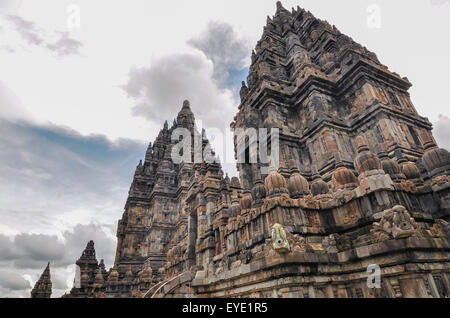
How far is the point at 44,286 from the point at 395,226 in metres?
47.7

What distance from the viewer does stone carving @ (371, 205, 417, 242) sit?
487cm

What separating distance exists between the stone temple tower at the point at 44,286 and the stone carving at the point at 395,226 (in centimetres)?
4513

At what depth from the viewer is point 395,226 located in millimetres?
4996

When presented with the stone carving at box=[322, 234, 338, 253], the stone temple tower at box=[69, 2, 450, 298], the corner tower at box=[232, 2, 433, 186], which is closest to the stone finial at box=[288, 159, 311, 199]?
the stone temple tower at box=[69, 2, 450, 298]

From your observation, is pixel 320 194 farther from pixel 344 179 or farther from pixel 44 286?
pixel 44 286

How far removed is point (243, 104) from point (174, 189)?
22128mm

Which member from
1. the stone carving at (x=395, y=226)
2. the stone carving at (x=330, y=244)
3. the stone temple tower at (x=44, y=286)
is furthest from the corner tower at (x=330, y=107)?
the stone temple tower at (x=44, y=286)

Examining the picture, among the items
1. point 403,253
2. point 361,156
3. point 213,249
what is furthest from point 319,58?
point 403,253

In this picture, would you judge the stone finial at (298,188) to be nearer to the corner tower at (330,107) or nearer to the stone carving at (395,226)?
the stone carving at (395,226)

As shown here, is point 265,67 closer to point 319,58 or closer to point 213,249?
point 319,58

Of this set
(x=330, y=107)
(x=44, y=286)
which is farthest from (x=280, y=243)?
(x=44, y=286)

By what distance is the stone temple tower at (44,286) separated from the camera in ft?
119

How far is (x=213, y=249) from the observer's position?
36.1 feet

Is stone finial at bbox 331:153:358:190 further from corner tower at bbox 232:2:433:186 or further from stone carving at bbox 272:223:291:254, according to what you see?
corner tower at bbox 232:2:433:186
